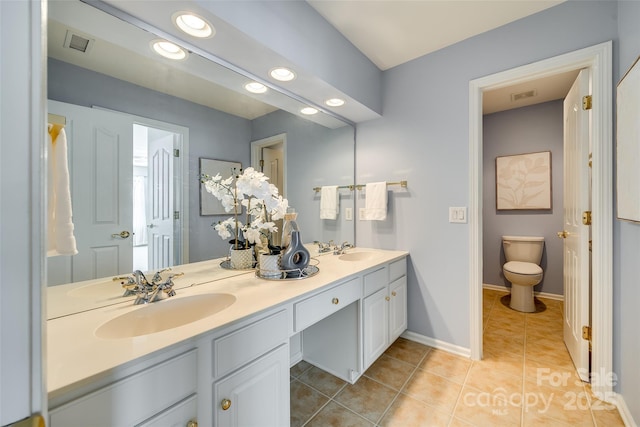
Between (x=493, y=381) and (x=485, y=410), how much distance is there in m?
0.31

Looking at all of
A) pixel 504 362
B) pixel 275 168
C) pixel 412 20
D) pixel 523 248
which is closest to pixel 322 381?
pixel 504 362

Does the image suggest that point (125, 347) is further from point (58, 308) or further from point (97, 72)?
point (97, 72)

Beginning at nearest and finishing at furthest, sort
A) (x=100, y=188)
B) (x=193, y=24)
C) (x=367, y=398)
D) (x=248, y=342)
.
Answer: (x=248, y=342), (x=100, y=188), (x=193, y=24), (x=367, y=398)

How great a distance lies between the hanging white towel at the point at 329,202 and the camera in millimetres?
2188

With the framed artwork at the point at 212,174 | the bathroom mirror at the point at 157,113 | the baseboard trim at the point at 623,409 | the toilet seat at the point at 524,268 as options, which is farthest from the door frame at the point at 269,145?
the toilet seat at the point at 524,268

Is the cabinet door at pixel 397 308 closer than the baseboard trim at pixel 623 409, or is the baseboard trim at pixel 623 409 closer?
the baseboard trim at pixel 623 409

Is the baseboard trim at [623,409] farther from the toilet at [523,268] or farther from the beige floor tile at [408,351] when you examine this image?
the toilet at [523,268]

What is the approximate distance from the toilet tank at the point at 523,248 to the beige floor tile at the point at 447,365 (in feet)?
6.40

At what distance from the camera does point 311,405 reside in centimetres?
150

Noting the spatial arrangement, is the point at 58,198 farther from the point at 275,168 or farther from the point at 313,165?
the point at 313,165

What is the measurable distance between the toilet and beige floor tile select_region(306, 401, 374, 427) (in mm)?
2314

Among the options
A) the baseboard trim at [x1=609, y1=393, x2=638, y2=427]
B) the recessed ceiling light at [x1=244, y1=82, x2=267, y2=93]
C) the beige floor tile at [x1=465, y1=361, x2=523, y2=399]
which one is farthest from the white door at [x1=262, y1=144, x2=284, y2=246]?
the baseboard trim at [x1=609, y1=393, x2=638, y2=427]

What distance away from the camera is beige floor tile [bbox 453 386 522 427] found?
138cm

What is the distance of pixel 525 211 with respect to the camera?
10.9 feet
